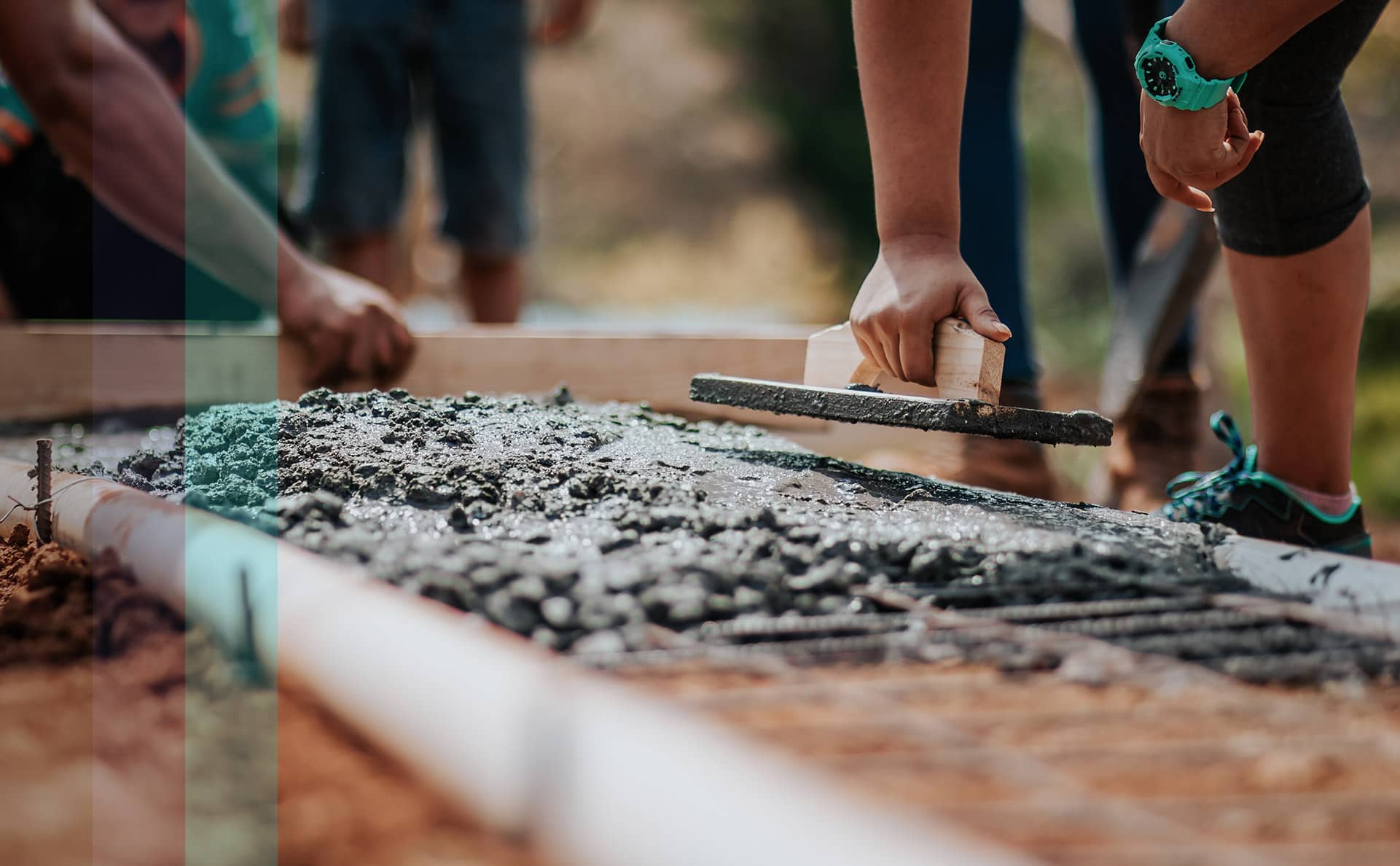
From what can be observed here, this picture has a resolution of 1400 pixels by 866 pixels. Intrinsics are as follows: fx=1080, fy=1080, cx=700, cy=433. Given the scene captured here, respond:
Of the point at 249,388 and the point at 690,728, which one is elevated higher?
the point at 249,388

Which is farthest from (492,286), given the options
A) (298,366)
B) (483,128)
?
(298,366)

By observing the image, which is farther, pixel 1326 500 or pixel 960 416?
pixel 1326 500

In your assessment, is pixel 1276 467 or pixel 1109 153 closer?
pixel 1276 467

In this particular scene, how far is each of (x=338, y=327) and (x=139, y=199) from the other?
398 millimetres

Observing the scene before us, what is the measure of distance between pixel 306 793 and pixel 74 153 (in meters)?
1.64

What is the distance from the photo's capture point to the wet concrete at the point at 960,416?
127cm

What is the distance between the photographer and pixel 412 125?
3328 mm

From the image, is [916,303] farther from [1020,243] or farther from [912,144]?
[1020,243]

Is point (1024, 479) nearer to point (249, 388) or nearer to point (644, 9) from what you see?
point (249, 388)

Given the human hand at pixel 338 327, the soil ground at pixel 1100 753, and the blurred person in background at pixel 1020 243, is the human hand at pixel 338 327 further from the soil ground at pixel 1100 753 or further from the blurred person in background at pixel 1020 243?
the soil ground at pixel 1100 753

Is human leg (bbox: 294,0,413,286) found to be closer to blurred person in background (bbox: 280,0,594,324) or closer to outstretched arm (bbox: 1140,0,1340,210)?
blurred person in background (bbox: 280,0,594,324)

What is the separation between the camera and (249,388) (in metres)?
2.05

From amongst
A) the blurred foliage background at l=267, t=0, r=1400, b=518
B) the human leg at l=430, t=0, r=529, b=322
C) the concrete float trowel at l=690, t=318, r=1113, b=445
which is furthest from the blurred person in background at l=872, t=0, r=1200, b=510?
the blurred foliage background at l=267, t=0, r=1400, b=518

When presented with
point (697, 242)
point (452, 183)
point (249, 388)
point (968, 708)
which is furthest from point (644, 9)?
point (968, 708)
